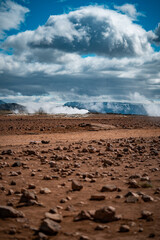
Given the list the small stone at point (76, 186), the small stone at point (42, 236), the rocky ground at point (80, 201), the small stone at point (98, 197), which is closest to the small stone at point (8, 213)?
the rocky ground at point (80, 201)

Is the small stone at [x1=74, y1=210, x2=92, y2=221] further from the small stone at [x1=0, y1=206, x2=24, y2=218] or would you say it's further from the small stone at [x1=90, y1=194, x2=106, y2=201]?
the small stone at [x1=0, y1=206, x2=24, y2=218]

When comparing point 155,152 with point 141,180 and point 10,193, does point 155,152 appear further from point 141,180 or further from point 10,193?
point 10,193

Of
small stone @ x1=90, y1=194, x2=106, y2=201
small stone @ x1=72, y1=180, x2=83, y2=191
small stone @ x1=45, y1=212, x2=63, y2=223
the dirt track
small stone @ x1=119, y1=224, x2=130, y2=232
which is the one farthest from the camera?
the dirt track

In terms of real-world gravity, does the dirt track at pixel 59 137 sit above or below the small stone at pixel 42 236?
above

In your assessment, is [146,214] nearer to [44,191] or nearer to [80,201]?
[80,201]

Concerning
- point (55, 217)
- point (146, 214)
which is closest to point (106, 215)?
point (146, 214)

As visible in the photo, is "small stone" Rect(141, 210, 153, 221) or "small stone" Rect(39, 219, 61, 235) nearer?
"small stone" Rect(39, 219, 61, 235)

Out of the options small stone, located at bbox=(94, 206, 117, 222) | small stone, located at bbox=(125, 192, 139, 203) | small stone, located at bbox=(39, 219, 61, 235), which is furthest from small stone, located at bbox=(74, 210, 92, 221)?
small stone, located at bbox=(125, 192, 139, 203)

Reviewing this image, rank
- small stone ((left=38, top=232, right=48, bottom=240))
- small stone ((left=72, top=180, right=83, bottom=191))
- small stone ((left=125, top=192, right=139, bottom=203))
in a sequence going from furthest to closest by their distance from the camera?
small stone ((left=72, top=180, right=83, bottom=191))
small stone ((left=125, top=192, right=139, bottom=203))
small stone ((left=38, top=232, right=48, bottom=240))

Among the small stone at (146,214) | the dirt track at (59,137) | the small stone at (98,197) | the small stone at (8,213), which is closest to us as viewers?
the small stone at (8,213)

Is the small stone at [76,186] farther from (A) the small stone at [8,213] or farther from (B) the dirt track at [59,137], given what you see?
(B) the dirt track at [59,137]

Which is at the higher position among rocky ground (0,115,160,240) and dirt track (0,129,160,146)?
dirt track (0,129,160,146)

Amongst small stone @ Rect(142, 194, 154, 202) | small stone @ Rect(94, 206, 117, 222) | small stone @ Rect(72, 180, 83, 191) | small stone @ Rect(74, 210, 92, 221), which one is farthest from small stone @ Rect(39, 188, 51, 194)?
small stone @ Rect(142, 194, 154, 202)

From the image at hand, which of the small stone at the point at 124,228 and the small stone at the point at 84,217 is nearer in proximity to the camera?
the small stone at the point at 124,228
